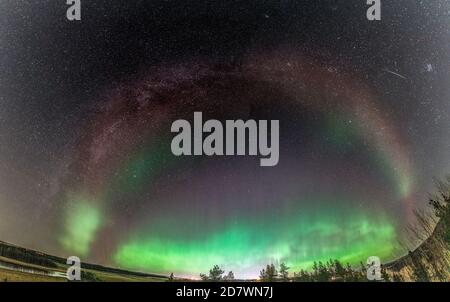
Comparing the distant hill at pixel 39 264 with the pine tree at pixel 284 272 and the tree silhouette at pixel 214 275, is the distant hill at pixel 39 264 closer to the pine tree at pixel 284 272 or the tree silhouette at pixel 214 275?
the tree silhouette at pixel 214 275

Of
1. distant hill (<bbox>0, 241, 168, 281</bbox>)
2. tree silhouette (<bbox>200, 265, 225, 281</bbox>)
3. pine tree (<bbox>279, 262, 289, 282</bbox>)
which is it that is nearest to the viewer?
distant hill (<bbox>0, 241, 168, 281</bbox>)

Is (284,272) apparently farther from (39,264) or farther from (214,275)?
(39,264)

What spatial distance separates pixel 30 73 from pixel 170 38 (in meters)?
2.39

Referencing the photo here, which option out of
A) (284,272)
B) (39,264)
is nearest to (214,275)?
(284,272)

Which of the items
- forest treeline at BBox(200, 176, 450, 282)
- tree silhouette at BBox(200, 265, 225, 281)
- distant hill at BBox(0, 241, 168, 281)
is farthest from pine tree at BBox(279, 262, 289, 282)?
distant hill at BBox(0, 241, 168, 281)

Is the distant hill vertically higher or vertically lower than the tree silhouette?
higher

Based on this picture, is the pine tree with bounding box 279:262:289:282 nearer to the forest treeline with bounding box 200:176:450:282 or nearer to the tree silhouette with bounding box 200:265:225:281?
the forest treeline with bounding box 200:176:450:282

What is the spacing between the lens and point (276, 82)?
24.4 feet

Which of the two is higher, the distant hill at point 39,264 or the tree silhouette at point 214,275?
the distant hill at point 39,264

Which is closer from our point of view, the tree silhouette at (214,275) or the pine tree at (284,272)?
the tree silhouette at (214,275)

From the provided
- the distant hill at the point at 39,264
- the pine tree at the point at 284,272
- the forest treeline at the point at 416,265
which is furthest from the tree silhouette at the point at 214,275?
the distant hill at the point at 39,264

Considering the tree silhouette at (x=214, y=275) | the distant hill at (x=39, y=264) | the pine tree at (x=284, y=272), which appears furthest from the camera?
the pine tree at (x=284, y=272)

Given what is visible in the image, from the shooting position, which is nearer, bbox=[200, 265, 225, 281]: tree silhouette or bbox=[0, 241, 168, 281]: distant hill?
bbox=[0, 241, 168, 281]: distant hill
